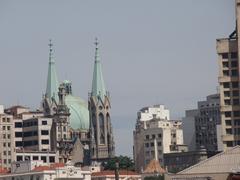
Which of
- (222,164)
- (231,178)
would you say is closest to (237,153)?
(222,164)

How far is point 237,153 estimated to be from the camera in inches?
7451

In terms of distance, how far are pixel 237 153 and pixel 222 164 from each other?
106 inches

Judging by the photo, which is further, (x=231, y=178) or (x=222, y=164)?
(x=222, y=164)

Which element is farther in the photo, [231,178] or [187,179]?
[187,179]

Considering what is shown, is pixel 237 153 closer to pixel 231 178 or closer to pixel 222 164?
pixel 222 164

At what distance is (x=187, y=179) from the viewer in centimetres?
18888

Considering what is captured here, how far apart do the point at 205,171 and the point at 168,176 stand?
7.05 meters

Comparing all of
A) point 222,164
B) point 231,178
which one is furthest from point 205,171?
point 231,178

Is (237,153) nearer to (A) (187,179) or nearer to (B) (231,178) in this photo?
(A) (187,179)

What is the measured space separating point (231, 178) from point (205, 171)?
7867 centimetres

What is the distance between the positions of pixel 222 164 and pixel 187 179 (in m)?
5.42

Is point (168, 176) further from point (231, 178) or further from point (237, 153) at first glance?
point (231, 178)

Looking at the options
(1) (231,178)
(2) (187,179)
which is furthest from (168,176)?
(1) (231,178)

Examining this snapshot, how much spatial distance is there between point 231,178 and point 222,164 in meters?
78.4
